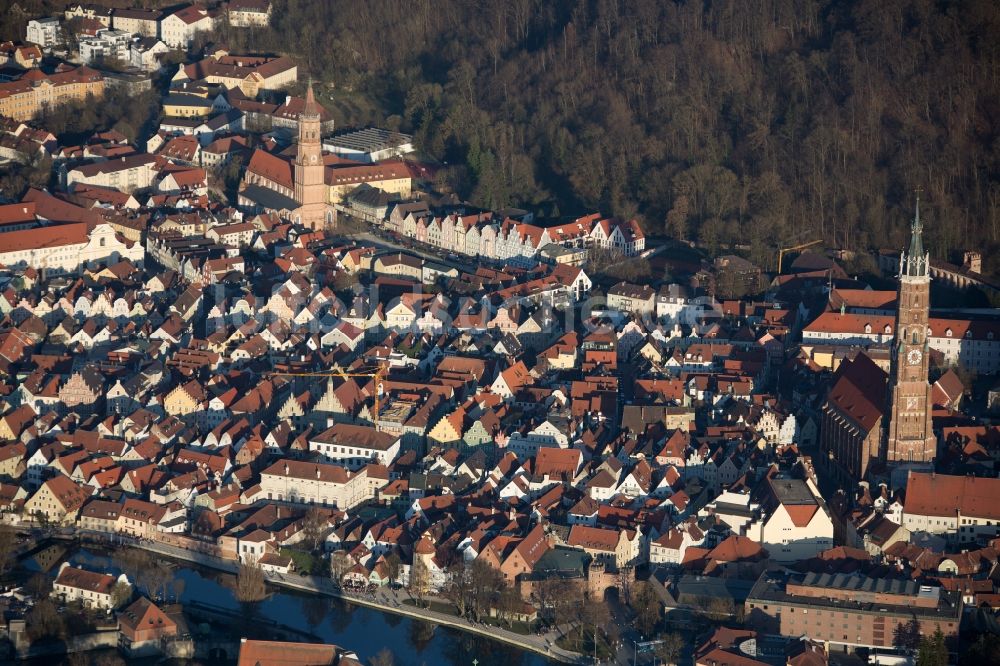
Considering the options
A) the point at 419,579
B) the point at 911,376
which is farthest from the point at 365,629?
the point at 911,376

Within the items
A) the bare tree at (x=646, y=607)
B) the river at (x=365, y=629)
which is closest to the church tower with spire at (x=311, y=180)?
the river at (x=365, y=629)

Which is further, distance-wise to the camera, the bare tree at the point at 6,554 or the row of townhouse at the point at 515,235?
the row of townhouse at the point at 515,235

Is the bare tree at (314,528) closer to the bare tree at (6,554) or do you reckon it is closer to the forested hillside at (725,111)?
the bare tree at (6,554)

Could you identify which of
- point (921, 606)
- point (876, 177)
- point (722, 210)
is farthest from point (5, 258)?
point (921, 606)

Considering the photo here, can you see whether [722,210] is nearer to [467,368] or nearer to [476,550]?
[467,368]

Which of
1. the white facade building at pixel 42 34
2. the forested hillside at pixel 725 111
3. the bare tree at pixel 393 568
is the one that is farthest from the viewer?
the white facade building at pixel 42 34

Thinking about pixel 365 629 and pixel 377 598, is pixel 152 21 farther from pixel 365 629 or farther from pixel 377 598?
pixel 365 629

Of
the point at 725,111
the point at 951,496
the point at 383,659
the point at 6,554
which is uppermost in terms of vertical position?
the point at 725,111
